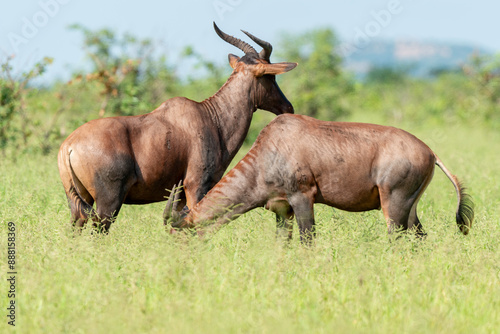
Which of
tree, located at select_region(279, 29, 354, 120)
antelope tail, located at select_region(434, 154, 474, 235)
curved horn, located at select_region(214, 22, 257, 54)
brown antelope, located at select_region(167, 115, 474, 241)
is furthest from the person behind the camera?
tree, located at select_region(279, 29, 354, 120)

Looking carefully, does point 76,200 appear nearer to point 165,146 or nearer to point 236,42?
point 165,146

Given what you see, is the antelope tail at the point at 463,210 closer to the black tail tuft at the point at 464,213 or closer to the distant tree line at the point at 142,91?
the black tail tuft at the point at 464,213

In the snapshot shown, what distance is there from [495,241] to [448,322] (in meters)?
2.42

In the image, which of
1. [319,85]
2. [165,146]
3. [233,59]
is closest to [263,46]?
[233,59]

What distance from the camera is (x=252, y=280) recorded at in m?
4.96

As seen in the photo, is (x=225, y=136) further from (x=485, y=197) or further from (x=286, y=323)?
(x=485, y=197)

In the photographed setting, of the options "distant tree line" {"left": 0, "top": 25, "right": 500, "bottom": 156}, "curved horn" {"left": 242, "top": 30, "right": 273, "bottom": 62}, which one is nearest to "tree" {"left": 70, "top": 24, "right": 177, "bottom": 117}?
"distant tree line" {"left": 0, "top": 25, "right": 500, "bottom": 156}

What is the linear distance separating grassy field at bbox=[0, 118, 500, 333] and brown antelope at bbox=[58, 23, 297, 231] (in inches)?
13.9

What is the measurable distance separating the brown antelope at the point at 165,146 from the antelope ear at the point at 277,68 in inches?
0.4

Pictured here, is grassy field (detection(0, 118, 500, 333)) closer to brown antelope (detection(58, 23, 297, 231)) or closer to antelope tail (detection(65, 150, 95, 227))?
antelope tail (detection(65, 150, 95, 227))

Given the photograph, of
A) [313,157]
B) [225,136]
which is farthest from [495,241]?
[225,136]

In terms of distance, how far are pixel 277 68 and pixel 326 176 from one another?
1.43 meters

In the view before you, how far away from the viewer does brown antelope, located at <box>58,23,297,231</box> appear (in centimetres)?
626

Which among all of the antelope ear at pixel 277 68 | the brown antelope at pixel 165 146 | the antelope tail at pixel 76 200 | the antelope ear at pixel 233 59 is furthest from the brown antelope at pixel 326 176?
the antelope ear at pixel 233 59
